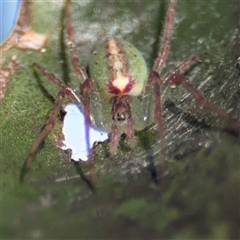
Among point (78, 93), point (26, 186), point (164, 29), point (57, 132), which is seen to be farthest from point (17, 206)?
point (164, 29)

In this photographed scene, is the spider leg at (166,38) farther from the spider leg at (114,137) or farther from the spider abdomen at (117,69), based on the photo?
the spider leg at (114,137)

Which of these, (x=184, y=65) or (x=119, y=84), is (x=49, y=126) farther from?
(x=184, y=65)

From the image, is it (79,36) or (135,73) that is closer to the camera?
(135,73)

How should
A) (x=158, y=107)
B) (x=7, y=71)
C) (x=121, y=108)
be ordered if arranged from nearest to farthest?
(x=158, y=107) → (x=121, y=108) → (x=7, y=71)

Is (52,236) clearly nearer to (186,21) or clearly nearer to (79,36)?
Result: (79,36)

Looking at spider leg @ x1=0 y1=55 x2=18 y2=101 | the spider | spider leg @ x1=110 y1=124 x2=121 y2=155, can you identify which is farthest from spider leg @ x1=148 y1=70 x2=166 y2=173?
spider leg @ x1=0 y1=55 x2=18 y2=101

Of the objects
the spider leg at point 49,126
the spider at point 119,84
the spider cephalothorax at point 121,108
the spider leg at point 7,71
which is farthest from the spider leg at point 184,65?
the spider leg at point 7,71

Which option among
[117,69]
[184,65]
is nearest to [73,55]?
[117,69]
